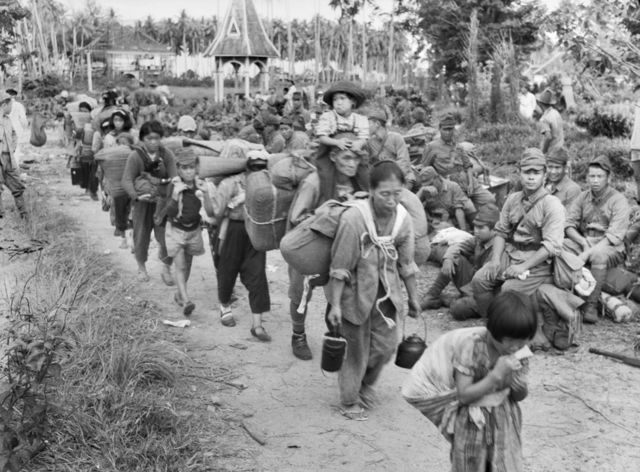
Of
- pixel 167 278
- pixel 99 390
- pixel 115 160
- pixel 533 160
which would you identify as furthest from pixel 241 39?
pixel 99 390

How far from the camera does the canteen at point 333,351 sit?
4.62 metres

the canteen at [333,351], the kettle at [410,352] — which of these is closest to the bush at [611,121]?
the kettle at [410,352]

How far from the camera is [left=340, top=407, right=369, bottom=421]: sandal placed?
5020 millimetres

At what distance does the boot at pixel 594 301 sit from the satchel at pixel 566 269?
54 centimetres

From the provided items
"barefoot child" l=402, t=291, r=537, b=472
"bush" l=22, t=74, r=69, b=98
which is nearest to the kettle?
"barefoot child" l=402, t=291, r=537, b=472

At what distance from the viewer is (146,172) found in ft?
25.8

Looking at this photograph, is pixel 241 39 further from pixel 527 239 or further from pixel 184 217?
pixel 527 239

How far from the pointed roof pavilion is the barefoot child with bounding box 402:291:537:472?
37.6 m

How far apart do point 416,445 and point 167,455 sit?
152cm

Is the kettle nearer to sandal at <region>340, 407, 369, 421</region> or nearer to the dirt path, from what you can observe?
the dirt path

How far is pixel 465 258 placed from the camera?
748 cm

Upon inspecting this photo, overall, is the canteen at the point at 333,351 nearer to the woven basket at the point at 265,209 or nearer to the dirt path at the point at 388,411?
the dirt path at the point at 388,411

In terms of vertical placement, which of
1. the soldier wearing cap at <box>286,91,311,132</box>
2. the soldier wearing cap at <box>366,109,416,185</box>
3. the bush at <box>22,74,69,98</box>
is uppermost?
the bush at <box>22,74,69,98</box>

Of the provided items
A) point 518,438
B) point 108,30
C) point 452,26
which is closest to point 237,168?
point 518,438
